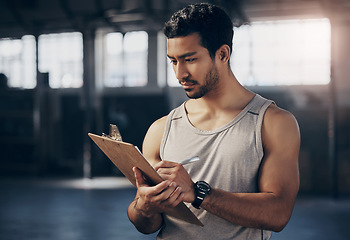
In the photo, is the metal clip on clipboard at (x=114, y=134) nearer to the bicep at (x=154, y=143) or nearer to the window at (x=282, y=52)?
the bicep at (x=154, y=143)

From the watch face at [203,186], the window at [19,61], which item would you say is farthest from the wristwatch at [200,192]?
the window at [19,61]

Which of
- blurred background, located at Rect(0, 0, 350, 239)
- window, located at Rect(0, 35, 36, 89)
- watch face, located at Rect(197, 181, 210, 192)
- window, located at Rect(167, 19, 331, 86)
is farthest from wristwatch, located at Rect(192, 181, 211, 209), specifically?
window, located at Rect(0, 35, 36, 89)

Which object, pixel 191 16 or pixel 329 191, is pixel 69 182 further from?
pixel 191 16

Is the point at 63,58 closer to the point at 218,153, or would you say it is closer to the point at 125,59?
the point at 125,59

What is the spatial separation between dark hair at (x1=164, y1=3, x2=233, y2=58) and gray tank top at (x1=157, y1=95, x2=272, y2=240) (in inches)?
10.1

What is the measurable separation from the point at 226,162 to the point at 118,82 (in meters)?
10.1

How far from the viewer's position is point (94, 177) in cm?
1012

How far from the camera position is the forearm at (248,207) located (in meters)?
1.36

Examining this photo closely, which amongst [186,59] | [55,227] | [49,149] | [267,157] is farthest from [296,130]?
[49,149]

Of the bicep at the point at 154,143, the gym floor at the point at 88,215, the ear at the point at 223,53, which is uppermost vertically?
the ear at the point at 223,53

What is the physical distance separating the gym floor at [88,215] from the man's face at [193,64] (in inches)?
145

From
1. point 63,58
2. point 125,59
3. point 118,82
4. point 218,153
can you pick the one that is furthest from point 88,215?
point 63,58

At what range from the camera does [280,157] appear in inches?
55.0

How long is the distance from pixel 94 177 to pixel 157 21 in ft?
13.2
